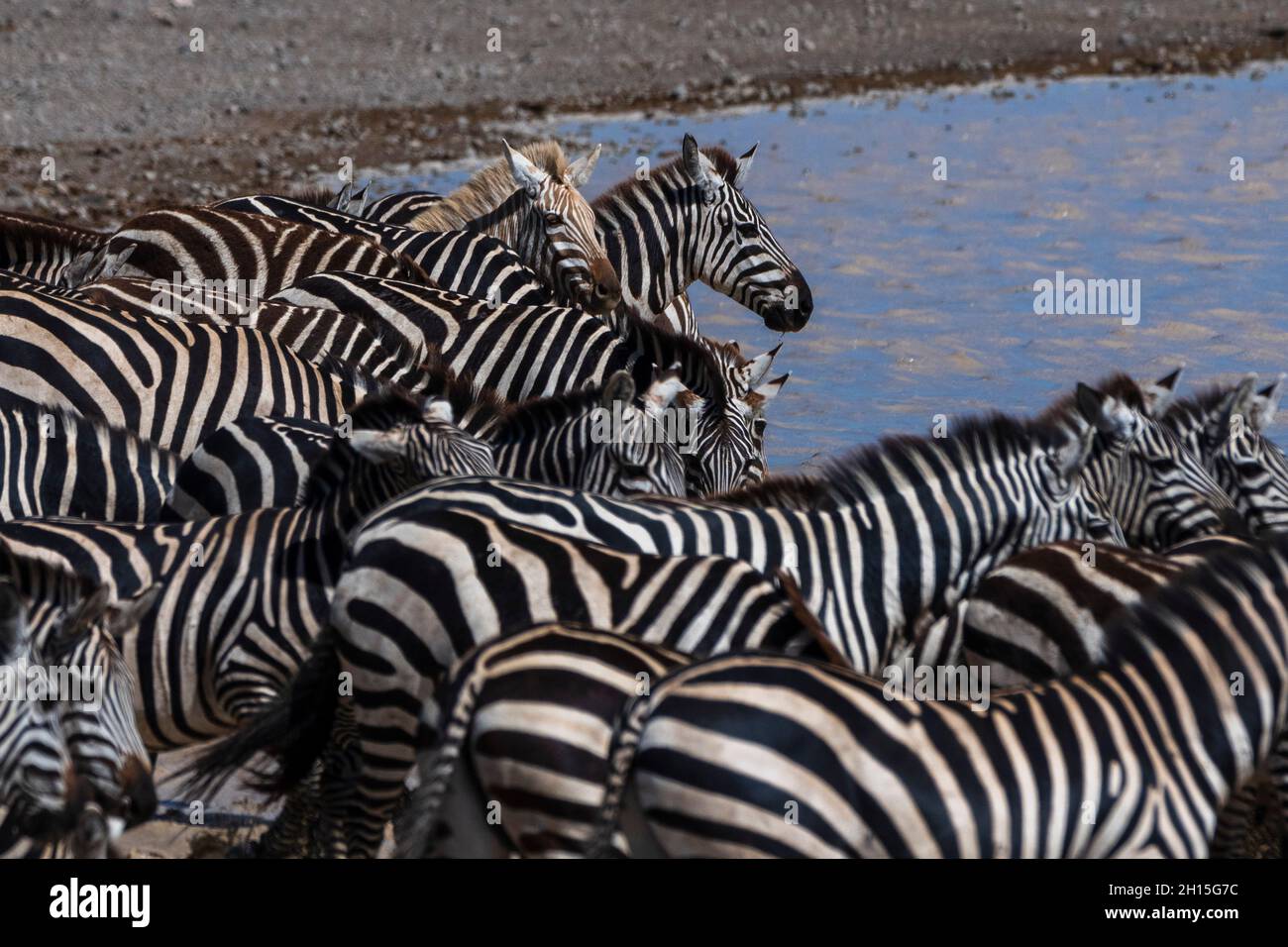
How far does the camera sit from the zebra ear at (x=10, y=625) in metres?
3.98

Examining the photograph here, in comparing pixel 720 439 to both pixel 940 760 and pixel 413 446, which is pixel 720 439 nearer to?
pixel 413 446

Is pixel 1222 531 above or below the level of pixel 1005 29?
below

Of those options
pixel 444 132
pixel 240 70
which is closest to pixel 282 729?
pixel 444 132

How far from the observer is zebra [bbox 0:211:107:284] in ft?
27.8

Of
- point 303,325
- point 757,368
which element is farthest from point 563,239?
point 303,325

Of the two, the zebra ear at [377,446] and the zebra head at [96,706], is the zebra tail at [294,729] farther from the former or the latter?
the zebra ear at [377,446]

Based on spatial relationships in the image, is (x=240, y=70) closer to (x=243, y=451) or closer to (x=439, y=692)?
(x=243, y=451)


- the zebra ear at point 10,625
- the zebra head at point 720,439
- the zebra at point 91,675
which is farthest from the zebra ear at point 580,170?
the zebra ear at point 10,625

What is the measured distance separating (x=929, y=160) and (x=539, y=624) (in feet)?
49.9

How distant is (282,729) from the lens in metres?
4.52

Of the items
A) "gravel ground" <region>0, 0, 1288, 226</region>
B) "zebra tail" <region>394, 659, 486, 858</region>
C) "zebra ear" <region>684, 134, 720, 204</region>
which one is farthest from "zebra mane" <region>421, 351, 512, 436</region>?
"gravel ground" <region>0, 0, 1288, 226</region>

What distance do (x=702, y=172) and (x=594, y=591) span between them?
532 centimetres

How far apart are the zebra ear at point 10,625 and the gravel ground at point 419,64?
33.3ft

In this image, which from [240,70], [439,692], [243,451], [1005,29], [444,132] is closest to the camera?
[439,692]
